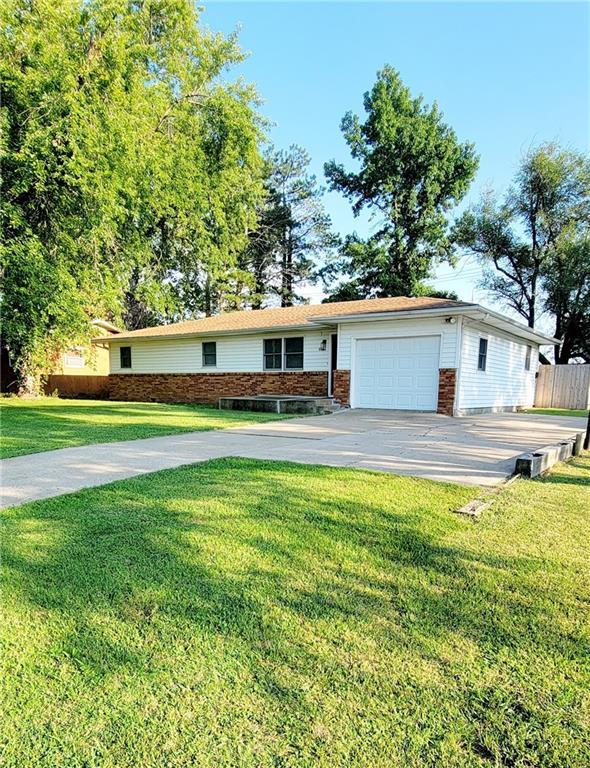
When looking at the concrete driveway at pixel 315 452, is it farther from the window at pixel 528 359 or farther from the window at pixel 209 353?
the window at pixel 528 359

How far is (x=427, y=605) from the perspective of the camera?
2176mm

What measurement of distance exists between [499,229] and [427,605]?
27.1 m

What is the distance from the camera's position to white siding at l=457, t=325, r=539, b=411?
11.8 metres

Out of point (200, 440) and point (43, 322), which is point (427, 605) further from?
point (43, 322)

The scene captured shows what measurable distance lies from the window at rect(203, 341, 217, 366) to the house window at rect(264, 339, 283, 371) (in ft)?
7.45

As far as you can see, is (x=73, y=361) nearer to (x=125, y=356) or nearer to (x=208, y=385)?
(x=125, y=356)

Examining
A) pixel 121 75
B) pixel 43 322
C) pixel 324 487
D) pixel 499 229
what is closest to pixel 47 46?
pixel 121 75

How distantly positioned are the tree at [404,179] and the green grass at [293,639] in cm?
2371

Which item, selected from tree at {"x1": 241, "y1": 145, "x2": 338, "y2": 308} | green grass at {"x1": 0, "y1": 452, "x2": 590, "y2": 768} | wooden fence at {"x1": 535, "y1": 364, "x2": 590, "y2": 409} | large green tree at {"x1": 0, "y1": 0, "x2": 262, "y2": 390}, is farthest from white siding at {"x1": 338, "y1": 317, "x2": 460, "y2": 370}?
tree at {"x1": 241, "y1": 145, "x2": 338, "y2": 308}

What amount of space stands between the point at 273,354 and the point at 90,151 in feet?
25.3

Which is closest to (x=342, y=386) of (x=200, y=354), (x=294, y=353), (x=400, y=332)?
(x=400, y=332)

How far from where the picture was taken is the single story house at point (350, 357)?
11.8m

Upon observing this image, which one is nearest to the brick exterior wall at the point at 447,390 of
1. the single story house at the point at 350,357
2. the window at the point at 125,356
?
the single story house at the point at 350,357

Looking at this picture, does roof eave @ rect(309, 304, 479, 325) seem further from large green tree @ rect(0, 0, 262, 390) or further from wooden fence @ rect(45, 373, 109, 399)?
wooden fence @ rect(45, 373, 109, 399)
